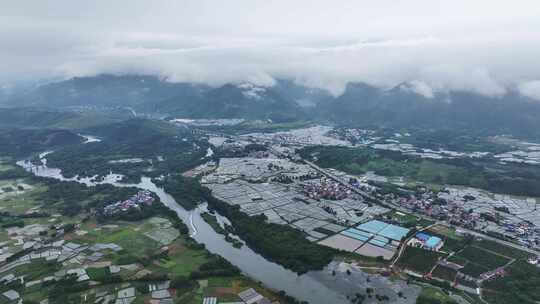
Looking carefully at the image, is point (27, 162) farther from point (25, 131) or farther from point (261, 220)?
point (261, 220)

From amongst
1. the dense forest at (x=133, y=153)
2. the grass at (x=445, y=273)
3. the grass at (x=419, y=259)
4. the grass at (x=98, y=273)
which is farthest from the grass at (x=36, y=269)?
the grass at (x=445, y=273)

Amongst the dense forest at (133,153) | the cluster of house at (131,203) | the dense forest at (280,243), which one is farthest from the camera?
the dense forest at (133,153)

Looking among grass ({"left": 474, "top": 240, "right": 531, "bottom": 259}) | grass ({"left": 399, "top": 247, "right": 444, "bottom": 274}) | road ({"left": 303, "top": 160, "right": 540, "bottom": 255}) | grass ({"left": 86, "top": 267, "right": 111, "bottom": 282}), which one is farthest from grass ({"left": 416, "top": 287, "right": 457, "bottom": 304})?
grass ({"left": 86, "top": 267, "right": 111, "bottom": 282})

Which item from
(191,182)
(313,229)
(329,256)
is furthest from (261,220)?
(191,182)

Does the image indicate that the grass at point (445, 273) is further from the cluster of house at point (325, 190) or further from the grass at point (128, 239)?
the grass at point (128, 239)

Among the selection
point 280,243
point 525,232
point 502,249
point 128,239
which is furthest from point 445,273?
point 128,239

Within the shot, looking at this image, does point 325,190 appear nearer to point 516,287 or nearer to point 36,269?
point 516,287

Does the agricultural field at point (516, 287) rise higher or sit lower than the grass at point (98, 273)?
lower
